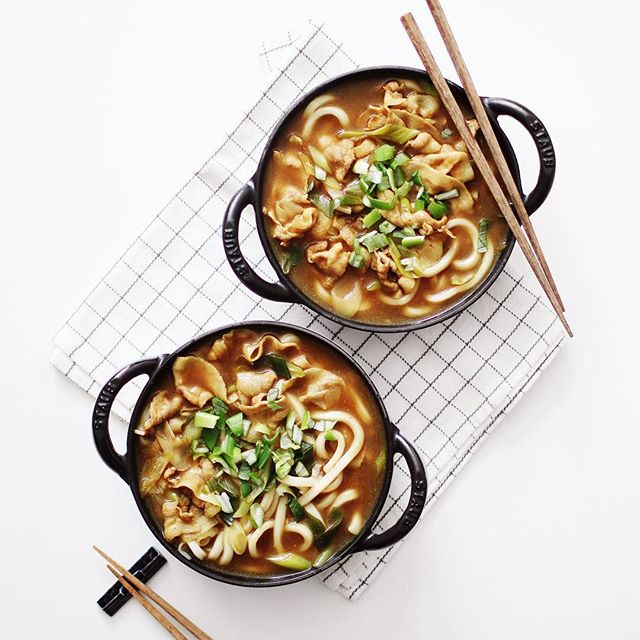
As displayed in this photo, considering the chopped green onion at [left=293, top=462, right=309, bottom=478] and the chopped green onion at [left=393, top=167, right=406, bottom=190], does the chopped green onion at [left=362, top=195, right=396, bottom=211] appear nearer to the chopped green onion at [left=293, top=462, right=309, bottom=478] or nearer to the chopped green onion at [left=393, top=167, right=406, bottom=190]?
the chopped green onion at [left=393, top=167, right=406, bottom=190]

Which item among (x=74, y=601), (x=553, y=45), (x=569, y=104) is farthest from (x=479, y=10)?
(x=74, y=601)

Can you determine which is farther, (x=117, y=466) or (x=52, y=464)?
(x=52, y=464)

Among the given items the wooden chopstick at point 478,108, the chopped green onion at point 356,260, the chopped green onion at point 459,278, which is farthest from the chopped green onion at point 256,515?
the wooden chopstick at point 478,108

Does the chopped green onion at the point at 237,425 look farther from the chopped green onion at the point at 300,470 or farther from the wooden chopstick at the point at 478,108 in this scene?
the wooden chopstick at the point at 478,108

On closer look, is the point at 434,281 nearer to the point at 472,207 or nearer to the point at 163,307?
the point at 472,207

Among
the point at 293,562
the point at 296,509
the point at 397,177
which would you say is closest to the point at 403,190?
the point at 397,177

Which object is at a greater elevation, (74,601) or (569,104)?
(569,104)
